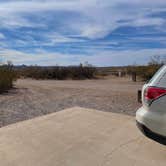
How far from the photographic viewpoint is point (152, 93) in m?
3.46

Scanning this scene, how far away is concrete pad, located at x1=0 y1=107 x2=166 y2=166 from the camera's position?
12.9 feet

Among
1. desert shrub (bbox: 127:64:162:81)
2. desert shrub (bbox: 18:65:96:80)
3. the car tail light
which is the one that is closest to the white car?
the car tail light

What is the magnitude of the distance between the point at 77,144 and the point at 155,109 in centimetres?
168

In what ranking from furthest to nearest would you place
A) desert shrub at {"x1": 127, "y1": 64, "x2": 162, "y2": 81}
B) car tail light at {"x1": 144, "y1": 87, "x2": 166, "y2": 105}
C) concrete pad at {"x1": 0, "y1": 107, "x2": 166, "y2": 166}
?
1. desert shrub at {"x1": 127, "y1": 64, "x2": 162, "y2": 81}
2. concrete pad at {"x1": 0, "y1": 107, "x2": 166, "y2": 166}
3. car tail light at {"x1": 144, "y1": 87, "x2": 166, "y2": 105}

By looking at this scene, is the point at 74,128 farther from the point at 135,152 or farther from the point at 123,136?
the point at 135,152

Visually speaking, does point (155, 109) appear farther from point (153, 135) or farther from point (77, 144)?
point (77, 144)

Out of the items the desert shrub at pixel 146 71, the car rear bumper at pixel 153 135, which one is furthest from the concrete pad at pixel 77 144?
the desert shrub at pixel 146 71

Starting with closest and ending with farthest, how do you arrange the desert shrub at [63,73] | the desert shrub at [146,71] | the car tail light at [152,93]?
the car tail light at [152,93] → the desert shrub at [146,71] → the desert shrub at [63,73]

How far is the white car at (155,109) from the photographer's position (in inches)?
133

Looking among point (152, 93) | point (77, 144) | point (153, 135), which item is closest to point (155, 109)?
point (152, 93)

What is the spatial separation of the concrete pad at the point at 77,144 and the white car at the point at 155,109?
594 millimetres

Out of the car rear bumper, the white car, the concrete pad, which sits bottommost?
the concrete pad

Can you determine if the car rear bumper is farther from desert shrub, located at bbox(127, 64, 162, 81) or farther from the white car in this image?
desert shrub, located at bbox(127, 64, 162, 81)

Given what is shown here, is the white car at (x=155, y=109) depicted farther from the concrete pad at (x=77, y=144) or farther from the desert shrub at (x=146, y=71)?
the desert shrub at (x=146, y=71)
